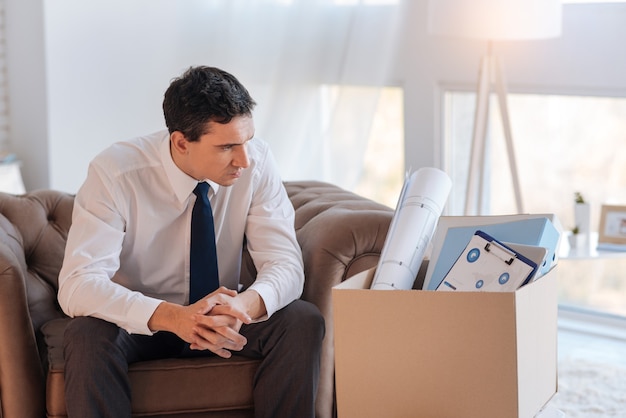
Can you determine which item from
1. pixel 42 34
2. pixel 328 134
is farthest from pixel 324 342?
pixel 42 34

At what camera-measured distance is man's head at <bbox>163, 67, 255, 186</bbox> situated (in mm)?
2141

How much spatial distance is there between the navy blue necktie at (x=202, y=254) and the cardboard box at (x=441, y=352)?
760mm

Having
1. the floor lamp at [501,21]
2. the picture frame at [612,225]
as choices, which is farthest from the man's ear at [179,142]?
the picture frame at [612,225]

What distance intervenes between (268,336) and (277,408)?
163mm

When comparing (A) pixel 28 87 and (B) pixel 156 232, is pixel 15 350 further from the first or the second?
(A) pixel 28 87

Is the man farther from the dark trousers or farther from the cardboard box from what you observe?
the cardboard box

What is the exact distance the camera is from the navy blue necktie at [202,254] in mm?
2283

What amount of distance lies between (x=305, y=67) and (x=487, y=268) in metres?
2.73

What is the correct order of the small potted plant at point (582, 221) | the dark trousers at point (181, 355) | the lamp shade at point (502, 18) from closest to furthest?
the dark trousers at point (181, 355) → the lamp shade at point (502, 18) → the small potted plant at point (582, 221)

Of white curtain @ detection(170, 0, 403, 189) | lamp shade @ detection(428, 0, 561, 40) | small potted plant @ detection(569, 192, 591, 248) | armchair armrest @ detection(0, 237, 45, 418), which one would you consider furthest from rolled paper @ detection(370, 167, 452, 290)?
white curtain @ detection(170, 0, 403, 189)

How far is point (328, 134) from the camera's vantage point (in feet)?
13.8

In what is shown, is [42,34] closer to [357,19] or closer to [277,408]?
[357,19]

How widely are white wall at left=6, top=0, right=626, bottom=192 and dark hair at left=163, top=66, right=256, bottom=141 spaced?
189cm

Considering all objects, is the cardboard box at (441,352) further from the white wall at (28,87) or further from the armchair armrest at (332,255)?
the white wall at (28,87)
